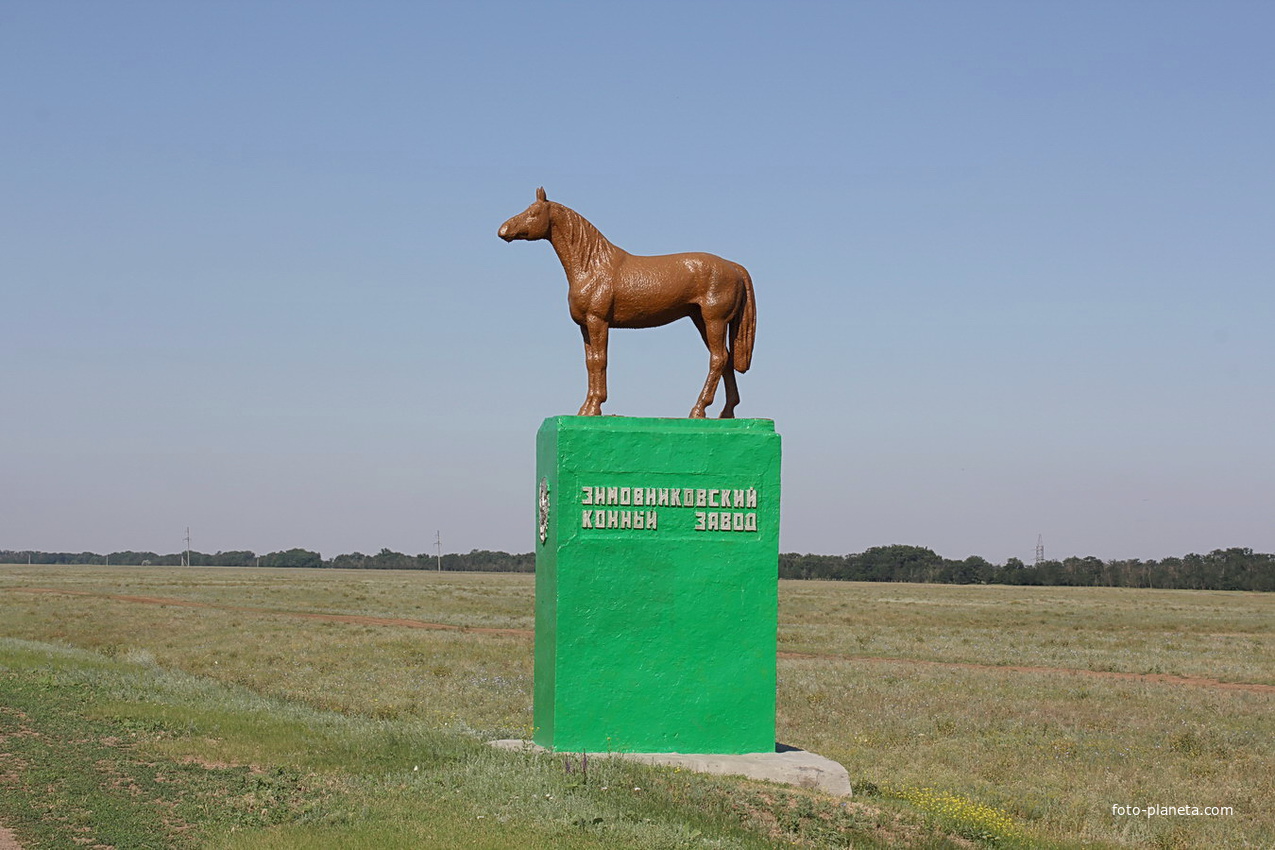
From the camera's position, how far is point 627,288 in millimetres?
13422

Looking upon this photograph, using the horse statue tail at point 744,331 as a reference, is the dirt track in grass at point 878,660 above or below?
below

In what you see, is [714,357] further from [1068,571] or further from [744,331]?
[1068,571]

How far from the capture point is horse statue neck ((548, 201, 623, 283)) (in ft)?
44.4

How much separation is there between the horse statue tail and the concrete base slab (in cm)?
418

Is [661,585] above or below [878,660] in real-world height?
above

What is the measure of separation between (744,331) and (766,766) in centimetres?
467

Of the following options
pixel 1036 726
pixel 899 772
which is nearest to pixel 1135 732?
pixel 1036 726

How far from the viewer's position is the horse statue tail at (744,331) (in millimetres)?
13719

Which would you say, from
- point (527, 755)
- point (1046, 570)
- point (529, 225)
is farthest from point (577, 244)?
point (1046, 570)

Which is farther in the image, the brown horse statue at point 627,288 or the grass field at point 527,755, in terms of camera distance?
the brown horse statue at point 627,288

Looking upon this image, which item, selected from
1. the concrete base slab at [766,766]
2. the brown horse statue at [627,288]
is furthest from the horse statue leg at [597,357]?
the concrete base slab at [766,766]

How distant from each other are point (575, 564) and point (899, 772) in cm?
632

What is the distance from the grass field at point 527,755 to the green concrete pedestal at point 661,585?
100cm

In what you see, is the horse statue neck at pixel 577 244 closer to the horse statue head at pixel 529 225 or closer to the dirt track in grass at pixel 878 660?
the horse statue head at pixel 529 225
